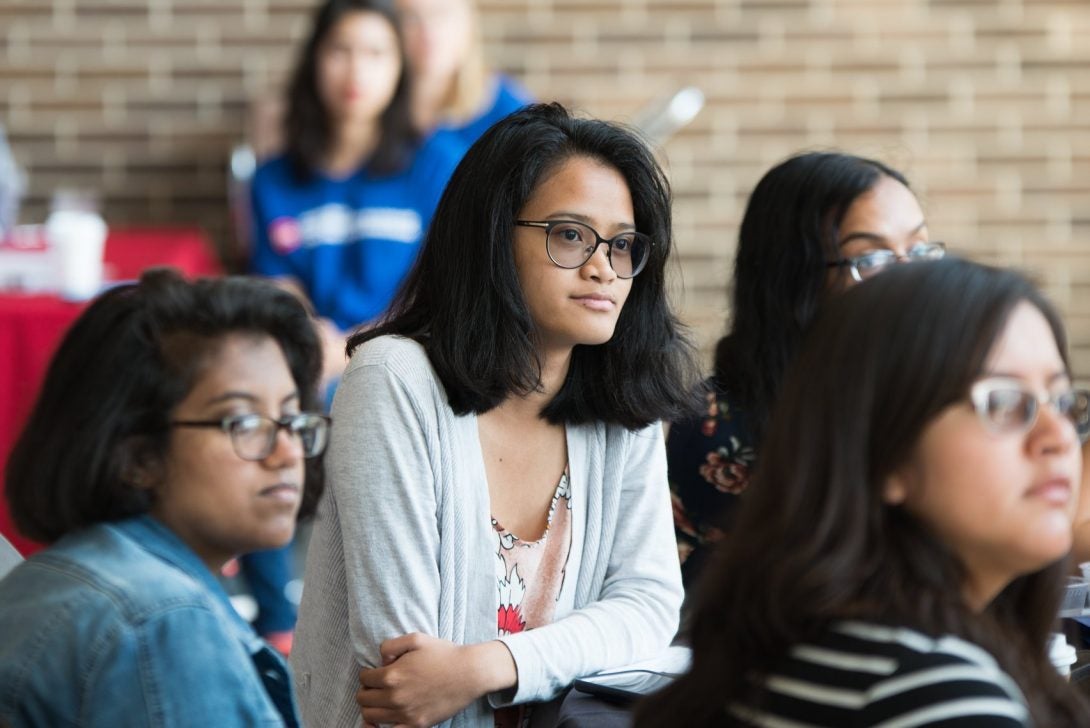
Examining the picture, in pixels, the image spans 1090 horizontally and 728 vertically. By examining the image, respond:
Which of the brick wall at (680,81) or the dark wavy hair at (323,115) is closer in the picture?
the dark wavy hair at (323,115)

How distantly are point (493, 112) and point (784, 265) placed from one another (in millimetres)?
2657

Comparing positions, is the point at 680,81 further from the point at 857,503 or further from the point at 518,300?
the point at 857,503

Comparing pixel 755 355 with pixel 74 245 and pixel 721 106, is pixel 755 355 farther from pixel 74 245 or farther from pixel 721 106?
pixel 721 106

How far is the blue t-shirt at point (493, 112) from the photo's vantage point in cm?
504

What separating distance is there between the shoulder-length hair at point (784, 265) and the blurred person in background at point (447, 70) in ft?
7.96

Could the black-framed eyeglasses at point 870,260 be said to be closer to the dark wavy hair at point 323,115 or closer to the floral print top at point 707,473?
the floral print top at point 707,473

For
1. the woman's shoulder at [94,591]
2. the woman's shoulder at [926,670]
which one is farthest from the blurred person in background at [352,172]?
the woman's shoulder at [926,670]

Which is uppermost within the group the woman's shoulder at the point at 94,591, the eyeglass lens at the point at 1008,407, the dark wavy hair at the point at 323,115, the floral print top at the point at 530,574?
the dark wavy hair at the point at 323,115

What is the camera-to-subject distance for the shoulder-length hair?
2674mm

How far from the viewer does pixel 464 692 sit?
78.7 inches

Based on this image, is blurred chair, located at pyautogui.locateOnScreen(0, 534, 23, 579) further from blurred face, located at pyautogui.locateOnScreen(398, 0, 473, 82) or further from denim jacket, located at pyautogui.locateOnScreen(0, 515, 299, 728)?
blurred face, located at pyautogui.locateOnScreen(398, 0, 473, 82)

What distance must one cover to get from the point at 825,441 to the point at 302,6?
15.2ft

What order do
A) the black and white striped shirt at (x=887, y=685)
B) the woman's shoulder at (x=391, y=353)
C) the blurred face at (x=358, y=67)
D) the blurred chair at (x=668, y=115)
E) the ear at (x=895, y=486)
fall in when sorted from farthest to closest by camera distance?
the blurred chair at (x=668, y=115)
the blurred face at (x=358, y=67)
the woman's shoulder at (x=391, y=353)
the ear at (x=895, y=486)
the black and white striped shirt at (x=887, y=685)

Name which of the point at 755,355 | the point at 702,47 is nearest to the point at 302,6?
the point at 702,47
